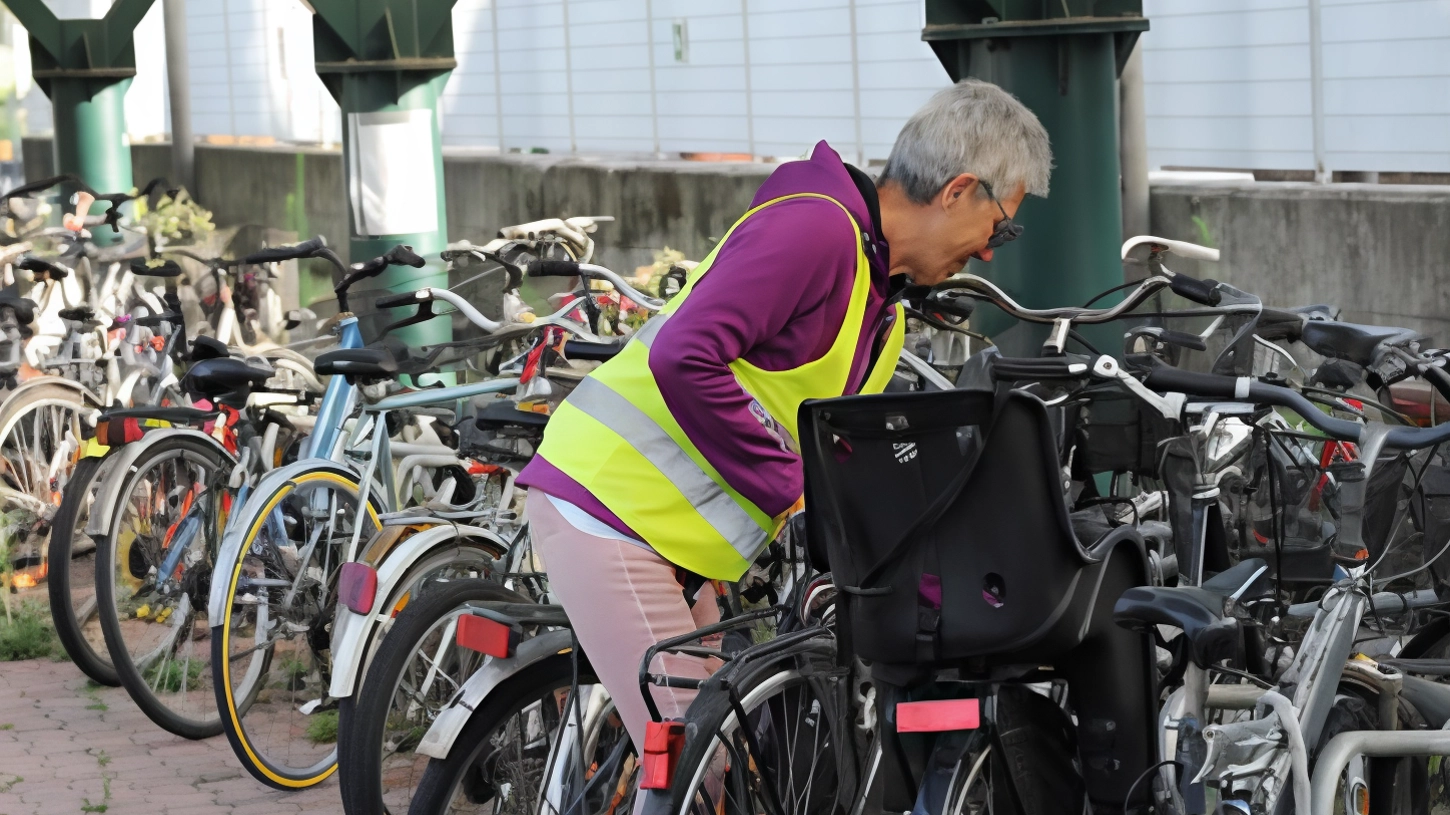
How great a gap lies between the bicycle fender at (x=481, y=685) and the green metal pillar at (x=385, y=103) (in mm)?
6116

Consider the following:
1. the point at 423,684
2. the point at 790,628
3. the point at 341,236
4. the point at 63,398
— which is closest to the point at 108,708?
the point at 63,398

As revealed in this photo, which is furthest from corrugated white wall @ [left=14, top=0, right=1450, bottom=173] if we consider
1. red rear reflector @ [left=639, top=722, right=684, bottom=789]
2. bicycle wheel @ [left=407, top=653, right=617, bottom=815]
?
red rear reflector @ [left=639, top=722, right=684, bottom=789]

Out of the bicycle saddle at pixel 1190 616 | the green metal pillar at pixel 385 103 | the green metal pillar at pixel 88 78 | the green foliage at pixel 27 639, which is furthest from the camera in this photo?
the green metal pillar at pixel 88 78

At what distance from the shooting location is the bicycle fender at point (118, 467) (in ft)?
20.8

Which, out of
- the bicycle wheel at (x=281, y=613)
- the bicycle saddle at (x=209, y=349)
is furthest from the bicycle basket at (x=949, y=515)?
the bicycle saddle at (x=209, y=349)

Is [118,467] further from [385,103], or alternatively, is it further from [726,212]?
[726,212]

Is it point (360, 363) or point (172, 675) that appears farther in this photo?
point (172, 675)

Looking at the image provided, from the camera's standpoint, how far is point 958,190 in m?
3.41

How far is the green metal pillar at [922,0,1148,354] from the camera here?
664 centimetres

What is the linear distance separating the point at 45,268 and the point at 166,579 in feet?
10.9

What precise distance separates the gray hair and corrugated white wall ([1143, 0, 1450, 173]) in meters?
4.97

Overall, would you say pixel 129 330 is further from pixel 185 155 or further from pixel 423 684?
pixel 185 155

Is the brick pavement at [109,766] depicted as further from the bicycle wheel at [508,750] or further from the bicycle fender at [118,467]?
the bicycle wheel at [508,750]

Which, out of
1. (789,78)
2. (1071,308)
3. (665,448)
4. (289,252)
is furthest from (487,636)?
(789,78)
